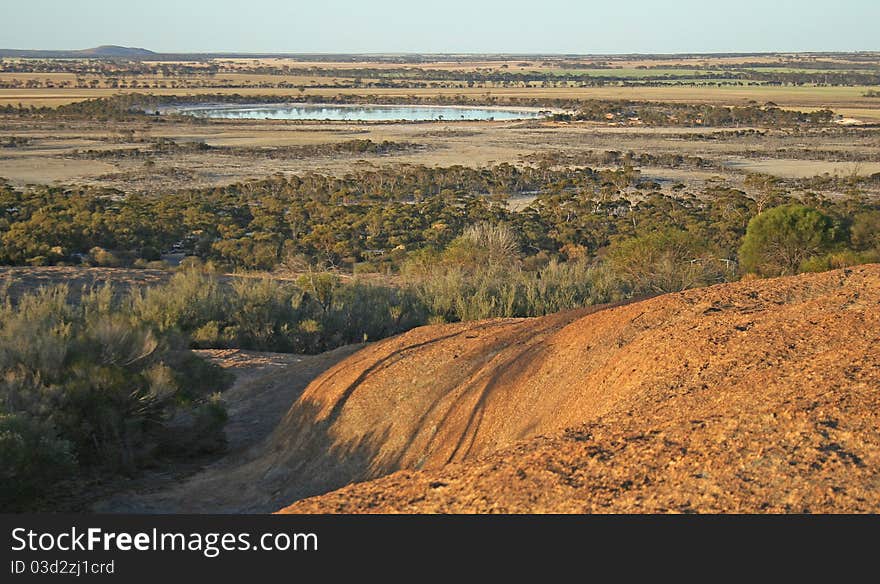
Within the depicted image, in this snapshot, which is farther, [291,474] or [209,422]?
[209,422]

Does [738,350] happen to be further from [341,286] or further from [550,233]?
[550,233]

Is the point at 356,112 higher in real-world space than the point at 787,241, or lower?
higher

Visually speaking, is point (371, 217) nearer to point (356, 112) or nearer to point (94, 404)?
point (94, 404)

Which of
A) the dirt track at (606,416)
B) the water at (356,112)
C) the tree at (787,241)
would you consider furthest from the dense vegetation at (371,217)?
the water at (356,112)

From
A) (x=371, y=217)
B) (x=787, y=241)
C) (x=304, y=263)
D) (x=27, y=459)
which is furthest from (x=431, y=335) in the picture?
(x=371, y=217)

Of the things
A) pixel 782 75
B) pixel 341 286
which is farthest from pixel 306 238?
pixel 782 75

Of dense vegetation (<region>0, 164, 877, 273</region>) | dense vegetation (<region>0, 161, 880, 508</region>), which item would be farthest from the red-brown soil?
dense vegetation (<region>0, 164, 877, 273</region>)

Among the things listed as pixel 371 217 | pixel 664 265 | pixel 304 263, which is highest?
pixel 664 265

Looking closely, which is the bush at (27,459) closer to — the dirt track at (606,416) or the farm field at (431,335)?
the farm field at (431,335)
